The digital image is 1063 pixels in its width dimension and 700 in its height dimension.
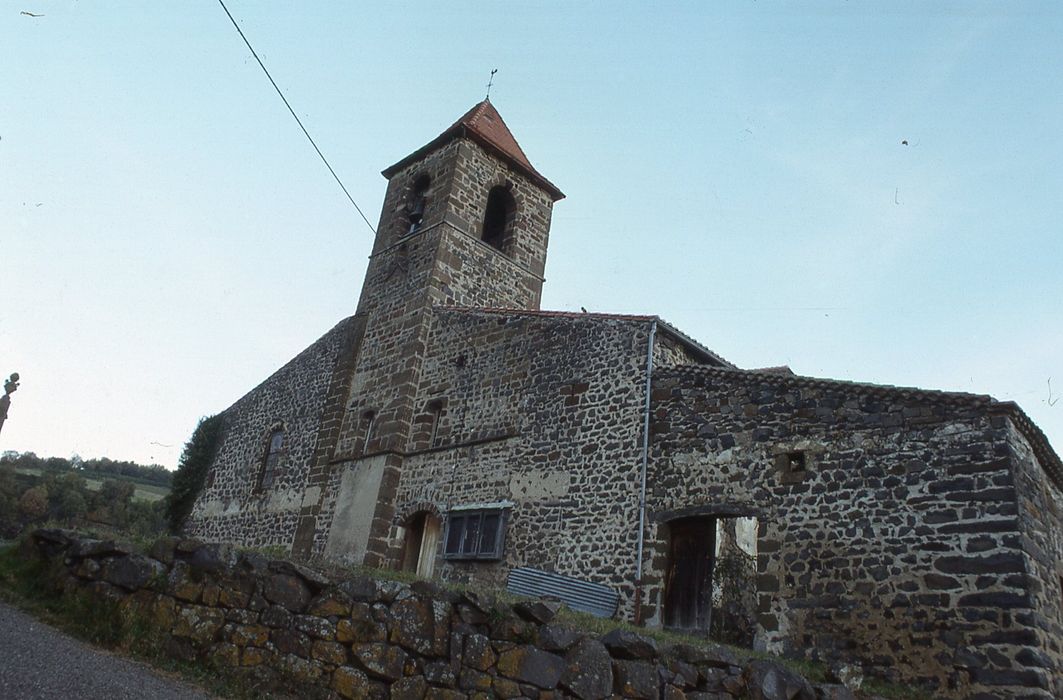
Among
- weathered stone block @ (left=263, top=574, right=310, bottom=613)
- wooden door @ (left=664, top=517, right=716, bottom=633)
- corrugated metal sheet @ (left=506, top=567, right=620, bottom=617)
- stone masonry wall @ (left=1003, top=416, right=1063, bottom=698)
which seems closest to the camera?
weathered stone block @ (left=263, top=574, right=310, bottom=613)

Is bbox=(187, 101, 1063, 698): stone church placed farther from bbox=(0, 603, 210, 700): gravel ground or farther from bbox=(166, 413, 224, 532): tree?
bbox=(0, 603, 210, 700): gravel ground

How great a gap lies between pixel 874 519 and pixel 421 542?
8.59m

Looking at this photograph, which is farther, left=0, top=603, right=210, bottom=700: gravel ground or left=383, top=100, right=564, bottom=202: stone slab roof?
left=383, top=100, right=564, bottom=202: stone slab roof

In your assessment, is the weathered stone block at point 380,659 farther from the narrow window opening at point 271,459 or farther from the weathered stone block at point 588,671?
the narrow window opening at point 271,459

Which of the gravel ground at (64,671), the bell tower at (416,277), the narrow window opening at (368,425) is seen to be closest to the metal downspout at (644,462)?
the bell tower at (416,277)

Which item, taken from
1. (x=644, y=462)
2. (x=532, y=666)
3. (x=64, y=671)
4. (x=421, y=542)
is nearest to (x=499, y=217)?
(x=421, y=542)

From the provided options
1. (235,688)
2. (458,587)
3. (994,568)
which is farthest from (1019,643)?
(235,688)

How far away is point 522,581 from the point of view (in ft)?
41.4

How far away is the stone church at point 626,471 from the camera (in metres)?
9.26

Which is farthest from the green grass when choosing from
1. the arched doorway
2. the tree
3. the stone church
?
the arched doorway

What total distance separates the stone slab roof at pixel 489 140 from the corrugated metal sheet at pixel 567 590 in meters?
11.6

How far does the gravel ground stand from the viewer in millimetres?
5520

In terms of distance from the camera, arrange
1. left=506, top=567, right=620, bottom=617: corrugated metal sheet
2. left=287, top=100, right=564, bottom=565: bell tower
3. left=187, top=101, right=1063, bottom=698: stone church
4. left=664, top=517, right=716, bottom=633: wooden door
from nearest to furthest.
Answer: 1. left=187, top=101, right=1063, bottom=698: stone church
2. left=664, top=517, right=716, bottom=633: wooden door
3. left=506, top=567, right=620, bottom=617: corrugated metal sheet
4. left=287, top=100, right=564, bottom=565: bell tower

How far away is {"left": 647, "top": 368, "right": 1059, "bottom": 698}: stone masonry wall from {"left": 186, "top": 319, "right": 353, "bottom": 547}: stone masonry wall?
33.8 feet
